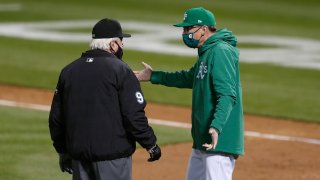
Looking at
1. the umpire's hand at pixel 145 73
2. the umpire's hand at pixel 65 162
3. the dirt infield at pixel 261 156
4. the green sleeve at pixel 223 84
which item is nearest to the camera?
the green sleeve at pixel 223 84

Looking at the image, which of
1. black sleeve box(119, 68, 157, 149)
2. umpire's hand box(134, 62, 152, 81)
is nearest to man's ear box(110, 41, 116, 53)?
black sleeve box(119, 68, 157, 149)

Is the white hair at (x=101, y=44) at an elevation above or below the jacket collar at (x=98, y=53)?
above

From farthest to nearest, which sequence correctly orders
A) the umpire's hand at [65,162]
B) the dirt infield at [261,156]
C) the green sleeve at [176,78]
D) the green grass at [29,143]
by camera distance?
the dirt infield at [261,156]
the green grass at [29,143]
the green sleeve at [176,78]
the umpire's hand at [65,162]

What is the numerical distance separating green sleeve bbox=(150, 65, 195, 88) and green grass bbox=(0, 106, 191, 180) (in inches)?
101

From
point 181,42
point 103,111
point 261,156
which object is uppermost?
point 103,111

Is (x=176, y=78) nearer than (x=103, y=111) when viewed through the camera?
No

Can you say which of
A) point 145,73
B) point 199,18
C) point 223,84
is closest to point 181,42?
point 145,73

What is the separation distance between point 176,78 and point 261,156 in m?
3.87

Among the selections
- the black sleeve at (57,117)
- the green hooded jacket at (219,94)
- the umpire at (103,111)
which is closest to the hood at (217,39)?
the green hooded jacket at (219,94)

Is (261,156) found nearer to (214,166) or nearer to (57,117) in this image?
(214,166)

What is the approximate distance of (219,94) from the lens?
25.8ft

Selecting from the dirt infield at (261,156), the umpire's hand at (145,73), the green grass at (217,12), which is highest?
the umpire's hand at (145,73)

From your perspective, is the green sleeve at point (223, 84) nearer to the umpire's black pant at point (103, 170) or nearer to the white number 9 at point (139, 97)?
the white number 9 at point (139, 97)

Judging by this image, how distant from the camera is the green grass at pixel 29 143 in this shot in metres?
11.1
